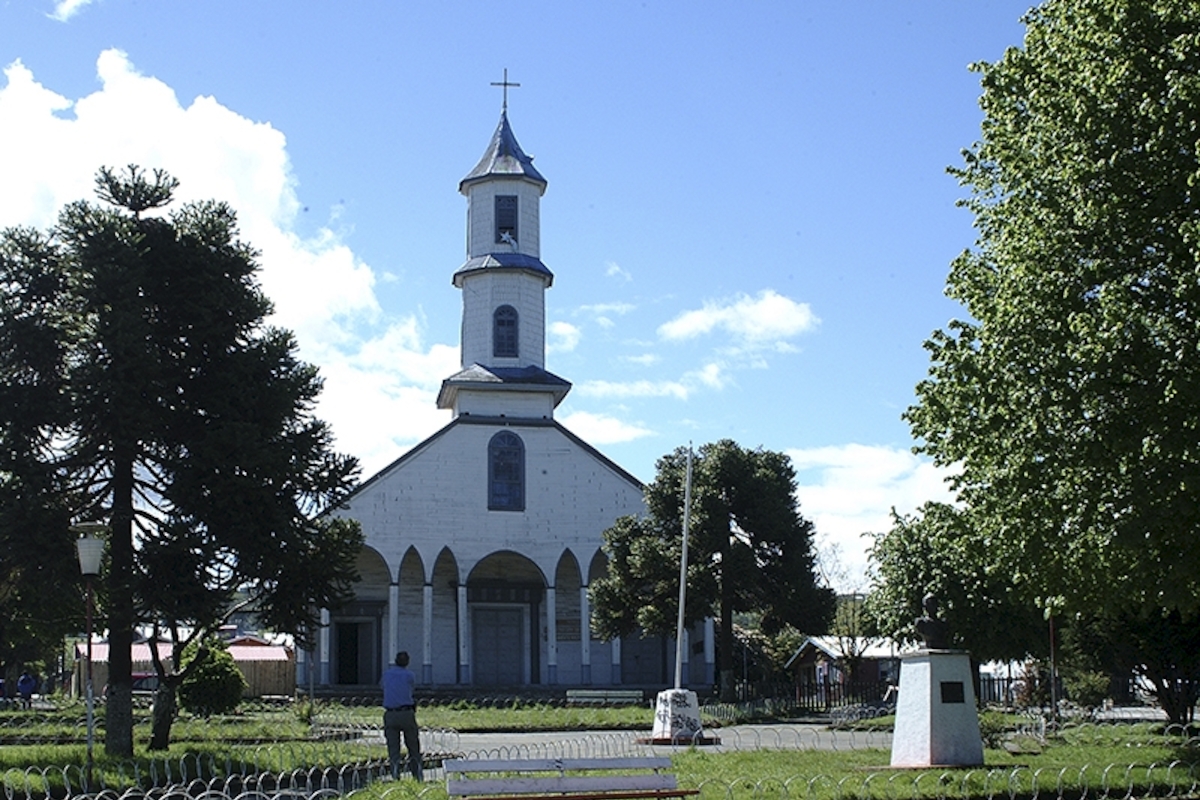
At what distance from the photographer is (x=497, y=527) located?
143 ft

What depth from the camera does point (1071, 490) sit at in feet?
53.1

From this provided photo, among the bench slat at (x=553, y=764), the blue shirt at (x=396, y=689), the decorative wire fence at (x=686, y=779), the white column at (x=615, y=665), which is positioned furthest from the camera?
the white column at (x=615, y=665)

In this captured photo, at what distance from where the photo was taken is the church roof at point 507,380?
43.9 metres

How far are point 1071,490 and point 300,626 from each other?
12.4 metres

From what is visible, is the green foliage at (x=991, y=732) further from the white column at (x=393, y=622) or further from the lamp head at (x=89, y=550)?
the white column at (x=393, y=622)

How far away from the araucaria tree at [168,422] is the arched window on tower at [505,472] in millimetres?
21737

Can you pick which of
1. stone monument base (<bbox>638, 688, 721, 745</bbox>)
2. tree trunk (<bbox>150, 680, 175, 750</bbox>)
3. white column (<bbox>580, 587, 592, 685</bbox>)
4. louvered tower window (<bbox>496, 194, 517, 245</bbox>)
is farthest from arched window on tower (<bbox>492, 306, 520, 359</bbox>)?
tree trunk (<bbox>150, 680, 175, 750</bbox>)

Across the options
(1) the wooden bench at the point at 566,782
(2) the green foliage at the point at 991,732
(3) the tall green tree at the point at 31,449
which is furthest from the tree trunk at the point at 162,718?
(2) the green foliage at the point at 991,732

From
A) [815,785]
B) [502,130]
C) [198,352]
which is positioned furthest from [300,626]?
[502,130]

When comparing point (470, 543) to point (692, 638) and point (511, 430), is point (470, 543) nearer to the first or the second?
point (511, 430)

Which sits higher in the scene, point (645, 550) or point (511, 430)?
point (511, 430)

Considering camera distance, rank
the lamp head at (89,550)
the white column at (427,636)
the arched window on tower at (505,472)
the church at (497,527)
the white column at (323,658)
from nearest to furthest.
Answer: the lamp head at (89,550), the white column at (323,658), the white column at (427,636), the church at (497,527), the arched window on tower at (505,472)

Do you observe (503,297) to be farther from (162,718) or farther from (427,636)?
(162,718)

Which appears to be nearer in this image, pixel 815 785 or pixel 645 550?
pixel 815 785
